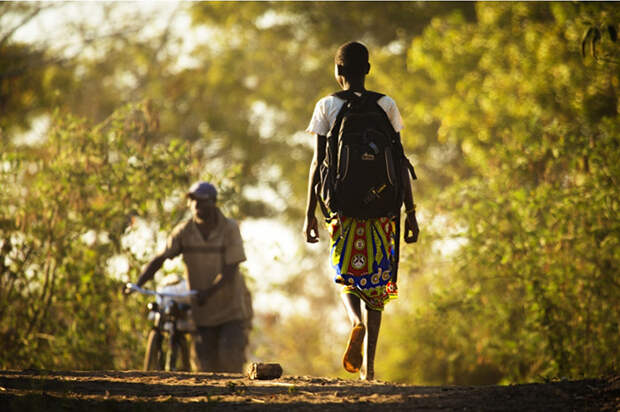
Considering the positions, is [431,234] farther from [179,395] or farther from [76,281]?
[179,395]

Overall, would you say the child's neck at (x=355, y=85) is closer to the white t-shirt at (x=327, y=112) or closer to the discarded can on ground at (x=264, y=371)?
the white t-shirt at (x=327, y=112)

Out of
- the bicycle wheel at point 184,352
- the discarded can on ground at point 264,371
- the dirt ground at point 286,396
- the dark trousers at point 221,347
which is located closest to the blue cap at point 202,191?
the dark trousers at point 221,347

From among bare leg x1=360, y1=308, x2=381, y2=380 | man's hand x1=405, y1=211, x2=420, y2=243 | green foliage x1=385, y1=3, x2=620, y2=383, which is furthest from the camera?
green foliage x1=385, y1=3, x2=620, y2=383

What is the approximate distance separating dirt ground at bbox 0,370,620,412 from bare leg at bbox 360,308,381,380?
0.21 m

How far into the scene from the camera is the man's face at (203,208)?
881 cm

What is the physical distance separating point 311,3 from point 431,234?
20.5 m

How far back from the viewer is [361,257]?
6.28 meters

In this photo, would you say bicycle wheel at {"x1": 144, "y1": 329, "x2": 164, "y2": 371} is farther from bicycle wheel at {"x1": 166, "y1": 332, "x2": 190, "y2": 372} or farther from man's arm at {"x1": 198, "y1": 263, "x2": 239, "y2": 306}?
man's arm at {"x1": 198, "y1": 263, "x2": 239, "y2": 306}

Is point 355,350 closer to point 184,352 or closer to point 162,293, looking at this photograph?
point 162,293

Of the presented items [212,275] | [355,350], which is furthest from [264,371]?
[212,275]

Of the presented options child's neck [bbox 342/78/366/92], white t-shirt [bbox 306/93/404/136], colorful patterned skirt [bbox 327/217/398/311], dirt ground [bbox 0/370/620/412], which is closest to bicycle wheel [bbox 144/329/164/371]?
dirt ground [bbox 0/370/620/412]

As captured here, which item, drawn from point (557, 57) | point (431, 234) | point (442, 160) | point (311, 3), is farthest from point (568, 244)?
point (311, 3)

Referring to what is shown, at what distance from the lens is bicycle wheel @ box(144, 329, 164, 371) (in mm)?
8922

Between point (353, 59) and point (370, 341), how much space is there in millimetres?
1781
